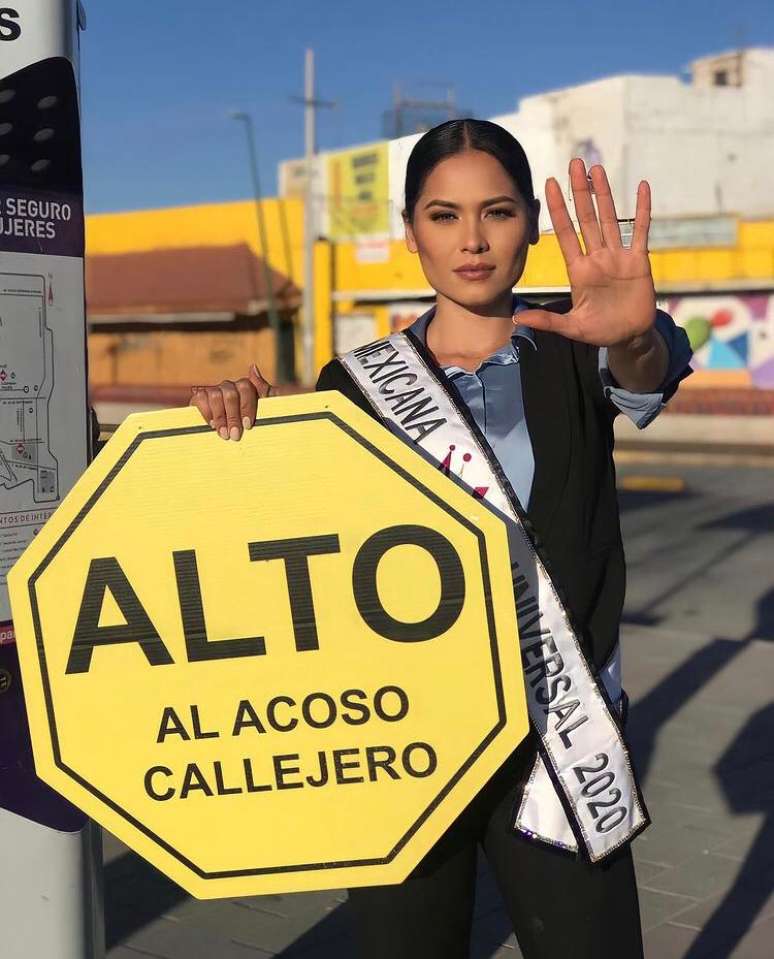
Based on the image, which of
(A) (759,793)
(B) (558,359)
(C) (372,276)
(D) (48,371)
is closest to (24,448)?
(D) (48,371)

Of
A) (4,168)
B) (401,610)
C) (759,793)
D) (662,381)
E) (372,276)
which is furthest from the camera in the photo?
(372,276)

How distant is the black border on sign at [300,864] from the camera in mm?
1682

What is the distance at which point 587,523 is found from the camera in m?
2.04

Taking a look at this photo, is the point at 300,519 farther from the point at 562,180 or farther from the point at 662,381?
the point at 562,180

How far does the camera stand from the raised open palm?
5.87 feet

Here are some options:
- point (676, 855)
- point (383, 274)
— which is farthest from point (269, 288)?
point (676, 855)

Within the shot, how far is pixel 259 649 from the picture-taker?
1.73 metres

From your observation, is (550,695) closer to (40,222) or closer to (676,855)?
(40,222)

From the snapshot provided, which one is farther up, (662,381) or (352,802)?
(662,381)

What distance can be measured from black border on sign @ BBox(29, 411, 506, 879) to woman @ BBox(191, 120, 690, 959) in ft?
0.88

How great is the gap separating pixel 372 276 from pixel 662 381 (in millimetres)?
31991

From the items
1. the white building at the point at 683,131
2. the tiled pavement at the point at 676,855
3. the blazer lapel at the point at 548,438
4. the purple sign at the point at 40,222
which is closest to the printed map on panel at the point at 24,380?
the purple sign at the point at 40,222

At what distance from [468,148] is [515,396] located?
0.38m

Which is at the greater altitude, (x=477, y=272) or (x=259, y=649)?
(x=477, y=272)
